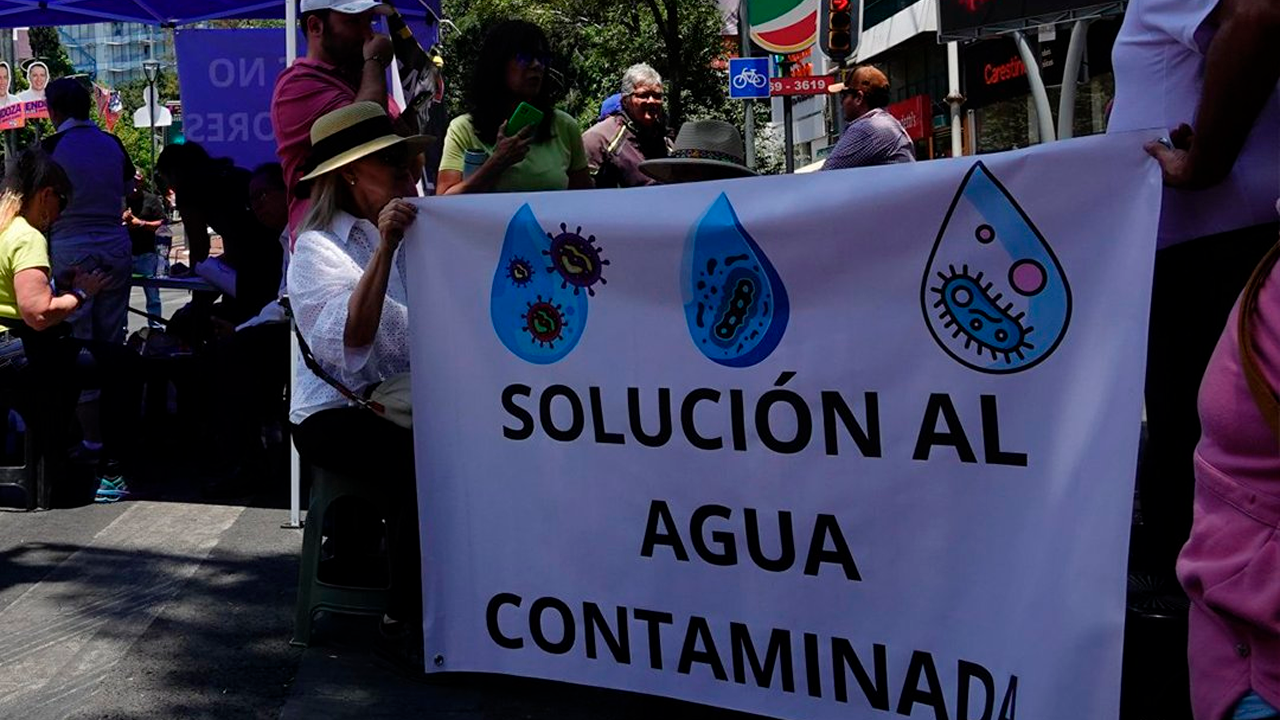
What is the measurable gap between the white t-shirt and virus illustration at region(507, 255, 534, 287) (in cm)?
137

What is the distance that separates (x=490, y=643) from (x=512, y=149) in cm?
168

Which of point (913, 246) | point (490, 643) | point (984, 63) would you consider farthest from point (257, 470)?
point (984, 63)

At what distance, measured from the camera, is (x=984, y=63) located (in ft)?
94.7

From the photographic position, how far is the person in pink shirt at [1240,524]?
80.4 inches

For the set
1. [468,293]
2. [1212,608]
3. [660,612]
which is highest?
[468,293]

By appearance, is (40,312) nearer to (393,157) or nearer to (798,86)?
(393,157)

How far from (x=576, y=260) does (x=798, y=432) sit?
2.32ft

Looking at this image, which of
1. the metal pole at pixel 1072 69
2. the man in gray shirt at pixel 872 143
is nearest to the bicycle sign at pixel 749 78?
the metal pole at pixel 1072 69

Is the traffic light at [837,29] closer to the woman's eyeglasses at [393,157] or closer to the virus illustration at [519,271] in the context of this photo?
the woman's eyeglasses at [393,157]

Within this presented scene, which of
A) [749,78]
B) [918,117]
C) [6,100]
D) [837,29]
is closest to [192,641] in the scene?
[837,29]

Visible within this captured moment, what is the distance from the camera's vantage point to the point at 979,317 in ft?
10.00

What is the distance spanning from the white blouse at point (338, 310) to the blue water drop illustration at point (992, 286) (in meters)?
1.68

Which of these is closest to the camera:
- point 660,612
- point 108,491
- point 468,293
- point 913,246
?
point 913,246

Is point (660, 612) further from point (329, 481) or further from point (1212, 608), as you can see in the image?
point (1212, 608)
